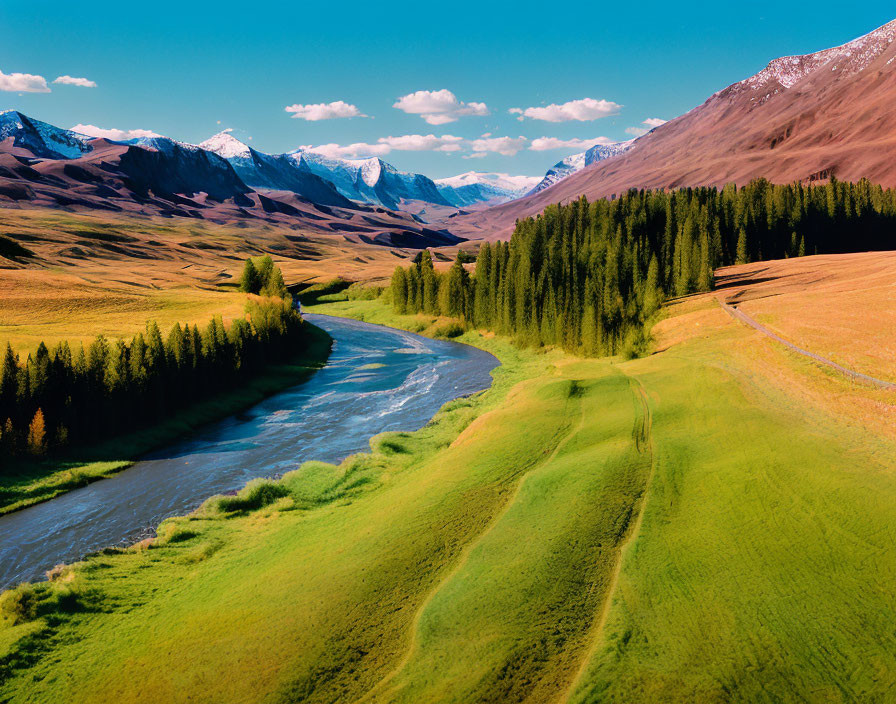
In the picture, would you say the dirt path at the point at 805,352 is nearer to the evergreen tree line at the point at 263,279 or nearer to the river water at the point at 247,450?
the river water at the point at 247,450

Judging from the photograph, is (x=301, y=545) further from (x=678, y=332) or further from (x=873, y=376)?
(x=678, y=332)

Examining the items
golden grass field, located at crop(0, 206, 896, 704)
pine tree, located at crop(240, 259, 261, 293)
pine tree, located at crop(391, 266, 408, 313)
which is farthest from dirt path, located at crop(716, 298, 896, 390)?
pine tree, located at crop(240, 259, 261, 293)

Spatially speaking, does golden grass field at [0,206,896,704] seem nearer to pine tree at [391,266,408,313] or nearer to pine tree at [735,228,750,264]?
pine tree at [735,228,750,264]

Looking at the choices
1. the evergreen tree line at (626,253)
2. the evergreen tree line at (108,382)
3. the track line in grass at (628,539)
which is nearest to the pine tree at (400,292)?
the evergreen tree line at (626,253)

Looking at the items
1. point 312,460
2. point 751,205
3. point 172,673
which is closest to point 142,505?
point 312,460

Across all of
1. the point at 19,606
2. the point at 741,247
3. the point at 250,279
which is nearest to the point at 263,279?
the point at 250,279

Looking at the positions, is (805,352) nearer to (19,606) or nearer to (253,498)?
(253,498)
